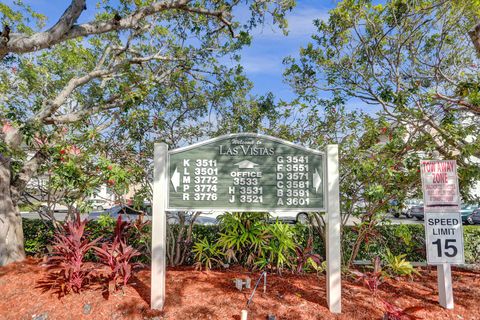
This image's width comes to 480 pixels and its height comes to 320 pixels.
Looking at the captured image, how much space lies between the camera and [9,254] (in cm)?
597

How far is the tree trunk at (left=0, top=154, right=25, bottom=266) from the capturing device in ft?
19.4

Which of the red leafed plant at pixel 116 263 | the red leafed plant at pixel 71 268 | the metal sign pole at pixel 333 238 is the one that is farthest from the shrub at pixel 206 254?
the metal sign pole at pixel 333 238

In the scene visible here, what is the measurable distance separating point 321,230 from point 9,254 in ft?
20.8

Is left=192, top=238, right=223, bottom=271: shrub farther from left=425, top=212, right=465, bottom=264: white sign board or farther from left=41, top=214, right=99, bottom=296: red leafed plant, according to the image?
left=425, top=212, right=465, bottom=264: white sign board

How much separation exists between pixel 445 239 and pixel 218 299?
337 cm

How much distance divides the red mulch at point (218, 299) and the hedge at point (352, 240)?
1150 mm

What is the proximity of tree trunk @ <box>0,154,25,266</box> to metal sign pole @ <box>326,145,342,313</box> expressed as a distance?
6091 millimetres

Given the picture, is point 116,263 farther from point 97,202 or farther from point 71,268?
point 97,202

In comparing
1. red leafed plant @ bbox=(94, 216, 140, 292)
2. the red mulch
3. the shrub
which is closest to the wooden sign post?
the red mulch

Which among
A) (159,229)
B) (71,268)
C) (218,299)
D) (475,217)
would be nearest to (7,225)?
(71,268)

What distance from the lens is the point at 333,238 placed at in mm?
4234

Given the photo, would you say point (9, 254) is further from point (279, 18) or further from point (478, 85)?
point (478, 85)

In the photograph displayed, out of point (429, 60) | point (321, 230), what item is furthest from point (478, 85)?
point (321, 230)

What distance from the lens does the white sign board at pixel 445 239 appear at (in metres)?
4.27
